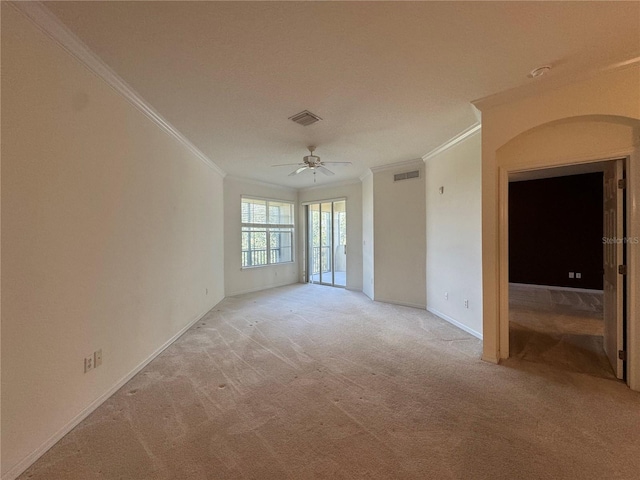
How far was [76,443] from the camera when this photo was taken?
171cm

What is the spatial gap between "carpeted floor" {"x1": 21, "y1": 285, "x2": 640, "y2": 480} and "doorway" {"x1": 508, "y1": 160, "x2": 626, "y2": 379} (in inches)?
28.9

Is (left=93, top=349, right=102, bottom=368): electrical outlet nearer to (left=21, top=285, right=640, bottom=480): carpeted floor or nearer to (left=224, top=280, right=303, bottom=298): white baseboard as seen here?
(left=21, top=285, right=640, bottom=480): carpeted floor

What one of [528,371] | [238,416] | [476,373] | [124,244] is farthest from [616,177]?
[124,244]

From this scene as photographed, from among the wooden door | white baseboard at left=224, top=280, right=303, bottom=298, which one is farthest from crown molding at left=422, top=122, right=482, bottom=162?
white baseboard at left=224, top=280, right=303, bottom=298

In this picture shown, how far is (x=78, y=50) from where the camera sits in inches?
72.0

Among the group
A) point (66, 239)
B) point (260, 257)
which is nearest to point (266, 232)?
point (260, 257)

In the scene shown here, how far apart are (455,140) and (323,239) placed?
439 cm

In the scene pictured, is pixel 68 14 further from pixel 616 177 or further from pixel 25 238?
pixel 616 177

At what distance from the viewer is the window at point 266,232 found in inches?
250

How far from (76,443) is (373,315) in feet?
12.0

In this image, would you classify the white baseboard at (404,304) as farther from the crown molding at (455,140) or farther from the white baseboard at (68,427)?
the white baseboard at (68,427)

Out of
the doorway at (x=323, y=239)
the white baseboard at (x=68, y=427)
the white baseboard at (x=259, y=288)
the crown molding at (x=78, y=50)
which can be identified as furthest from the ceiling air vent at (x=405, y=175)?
the white baseboard at (x=68, y=427)

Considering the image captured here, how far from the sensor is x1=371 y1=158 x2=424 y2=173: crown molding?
15.6ft

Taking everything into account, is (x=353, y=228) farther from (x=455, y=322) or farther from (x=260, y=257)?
(x=455, y=322)
